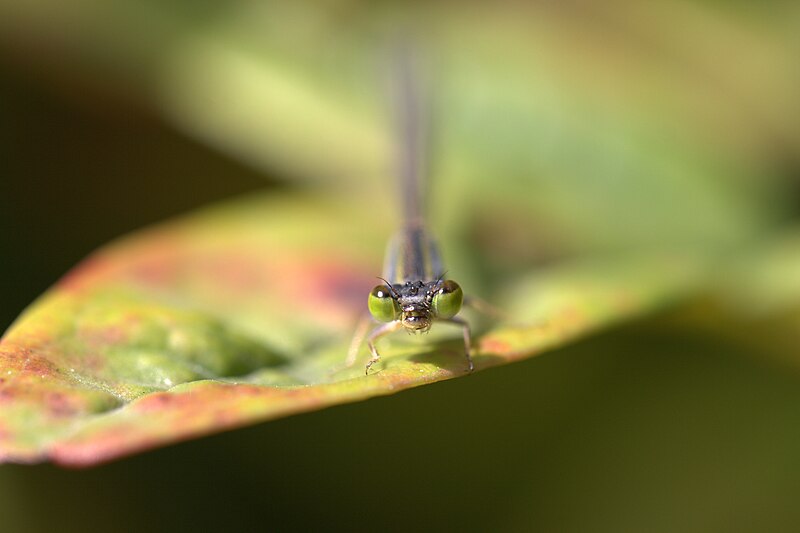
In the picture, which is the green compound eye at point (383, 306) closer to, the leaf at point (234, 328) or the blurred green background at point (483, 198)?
the leaf at point (234, 328)

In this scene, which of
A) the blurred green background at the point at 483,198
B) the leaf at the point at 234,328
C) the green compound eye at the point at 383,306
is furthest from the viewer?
the blurred green background at the point at 483,198

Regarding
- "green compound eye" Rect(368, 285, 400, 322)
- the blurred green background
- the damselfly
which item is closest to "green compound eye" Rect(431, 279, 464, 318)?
the damselfly

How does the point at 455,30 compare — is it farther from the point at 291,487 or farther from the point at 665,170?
the point at 291,487

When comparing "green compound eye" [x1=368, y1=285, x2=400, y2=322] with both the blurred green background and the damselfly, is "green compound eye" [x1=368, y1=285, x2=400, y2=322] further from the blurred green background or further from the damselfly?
the blurred green background

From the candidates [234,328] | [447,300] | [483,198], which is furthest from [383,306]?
[483,198]

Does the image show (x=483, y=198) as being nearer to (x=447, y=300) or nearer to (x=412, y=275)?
(x=412, y=275)

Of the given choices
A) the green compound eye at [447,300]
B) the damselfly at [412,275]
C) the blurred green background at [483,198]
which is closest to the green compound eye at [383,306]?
the damselfly at [412,275]
